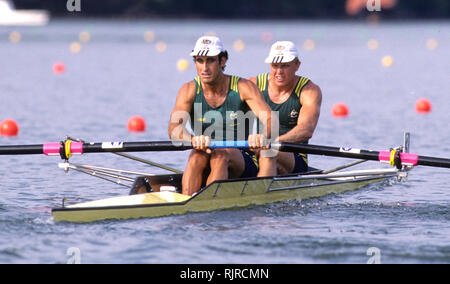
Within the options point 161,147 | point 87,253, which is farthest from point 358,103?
point 87,253

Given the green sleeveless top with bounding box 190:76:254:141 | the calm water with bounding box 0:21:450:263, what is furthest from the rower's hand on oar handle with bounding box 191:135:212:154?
the calm water with bounding box 0:21:450:263

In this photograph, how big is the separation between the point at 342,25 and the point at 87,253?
6601 cm

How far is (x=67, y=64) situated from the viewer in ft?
108

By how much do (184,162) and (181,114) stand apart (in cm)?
392

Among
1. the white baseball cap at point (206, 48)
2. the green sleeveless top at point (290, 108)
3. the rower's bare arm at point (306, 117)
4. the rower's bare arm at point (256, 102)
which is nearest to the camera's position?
the white baseball cap at point (206, 48)

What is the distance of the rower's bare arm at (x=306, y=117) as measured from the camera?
10203 mm

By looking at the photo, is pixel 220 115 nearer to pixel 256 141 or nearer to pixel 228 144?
pixel 228 144

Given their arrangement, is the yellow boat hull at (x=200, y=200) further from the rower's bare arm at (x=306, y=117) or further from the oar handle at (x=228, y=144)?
the rower's bare arm at (x=306, y=117)

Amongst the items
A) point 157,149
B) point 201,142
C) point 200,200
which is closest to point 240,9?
point 157,149

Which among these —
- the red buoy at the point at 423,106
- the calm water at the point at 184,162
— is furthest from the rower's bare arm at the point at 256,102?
the red buoy at the point at 423,106

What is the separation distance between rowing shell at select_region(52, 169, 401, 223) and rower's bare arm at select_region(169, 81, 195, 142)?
0.66 m

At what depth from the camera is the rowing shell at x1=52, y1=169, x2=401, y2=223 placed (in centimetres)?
852

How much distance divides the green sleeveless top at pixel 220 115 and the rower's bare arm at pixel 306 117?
72 cm

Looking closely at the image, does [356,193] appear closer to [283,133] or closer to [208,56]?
[283,133]
